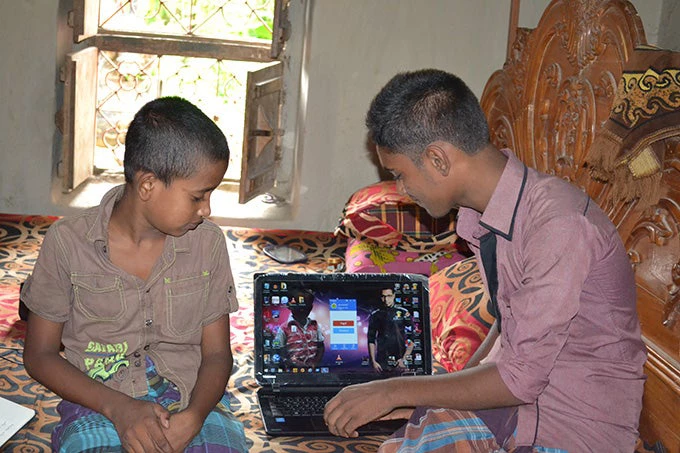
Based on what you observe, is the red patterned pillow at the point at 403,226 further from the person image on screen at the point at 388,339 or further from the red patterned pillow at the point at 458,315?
the person image on screen at the point at 388,339

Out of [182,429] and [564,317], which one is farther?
[182,429]

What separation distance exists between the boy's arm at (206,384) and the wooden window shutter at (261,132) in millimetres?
1934

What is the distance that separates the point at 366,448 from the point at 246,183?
6.58 ft

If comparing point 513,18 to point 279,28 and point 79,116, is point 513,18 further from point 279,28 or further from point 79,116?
point 79,116

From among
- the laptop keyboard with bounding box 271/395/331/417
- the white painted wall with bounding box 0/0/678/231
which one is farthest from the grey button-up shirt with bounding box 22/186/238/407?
the white painted wall with bounding box 0/0/678/231

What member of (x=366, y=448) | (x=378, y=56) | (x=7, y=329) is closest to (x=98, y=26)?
(x=378, y=56)

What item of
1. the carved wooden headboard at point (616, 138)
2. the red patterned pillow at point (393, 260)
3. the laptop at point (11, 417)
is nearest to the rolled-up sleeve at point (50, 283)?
the laptop at point (11, 417)

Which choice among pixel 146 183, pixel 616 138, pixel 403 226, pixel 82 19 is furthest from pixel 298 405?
pixel 82 19

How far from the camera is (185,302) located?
208cm

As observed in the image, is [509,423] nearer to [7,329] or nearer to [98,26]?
[7,329]

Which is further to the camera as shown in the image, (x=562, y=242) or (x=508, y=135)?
(x=508, y=135)

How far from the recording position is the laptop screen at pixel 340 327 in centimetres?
245

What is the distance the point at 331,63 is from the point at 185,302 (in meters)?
2.25

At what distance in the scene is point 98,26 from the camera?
14.0 feet
